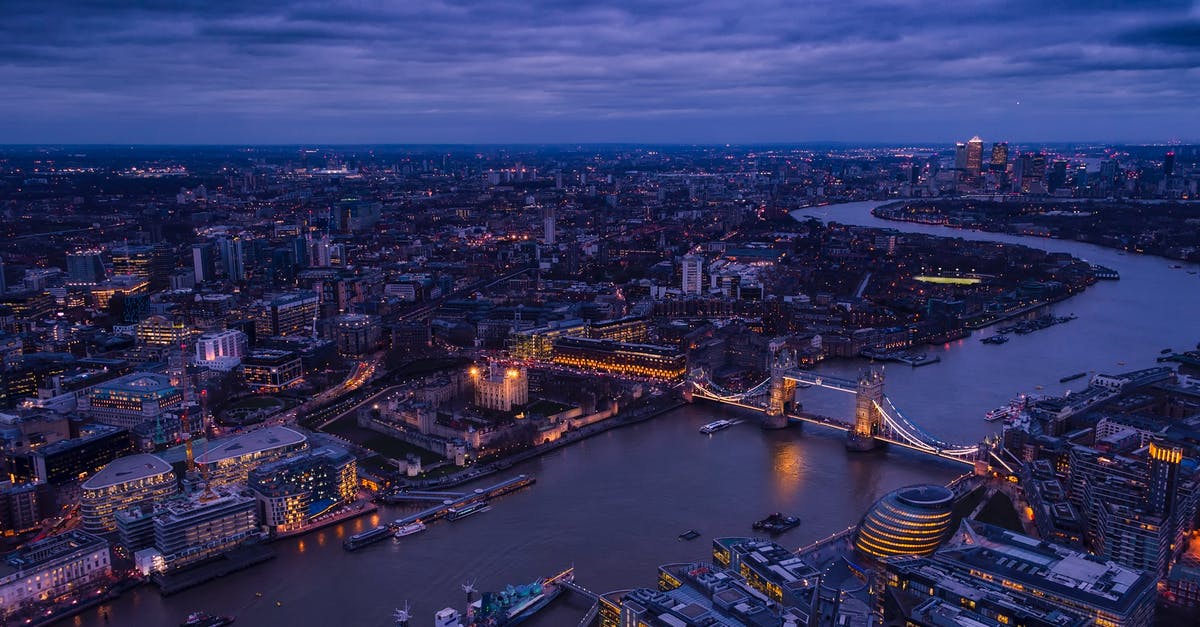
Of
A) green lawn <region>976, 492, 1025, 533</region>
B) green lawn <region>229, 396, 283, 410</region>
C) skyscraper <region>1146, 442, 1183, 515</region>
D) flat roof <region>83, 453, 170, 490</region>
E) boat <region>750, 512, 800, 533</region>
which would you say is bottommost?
green lawn <region>229, 396, 283, 410</region>

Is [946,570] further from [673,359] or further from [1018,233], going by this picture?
[1018,233]

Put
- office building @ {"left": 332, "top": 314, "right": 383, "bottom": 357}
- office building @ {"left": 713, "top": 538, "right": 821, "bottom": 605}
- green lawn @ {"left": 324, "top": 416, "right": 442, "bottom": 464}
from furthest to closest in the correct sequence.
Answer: office building @ {"left": 332, "top": 314, "right": 383, "bottom": 357} < green lawn @ {"left": 324, "top": 416, "right": 442, "bottom": 464} < office building @ {"left": 713, "top": 538, "right": 821, "bottom": 605}

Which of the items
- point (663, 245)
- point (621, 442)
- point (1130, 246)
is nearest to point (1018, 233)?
point (1130, 246)

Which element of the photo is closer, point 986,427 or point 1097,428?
point 1097,428

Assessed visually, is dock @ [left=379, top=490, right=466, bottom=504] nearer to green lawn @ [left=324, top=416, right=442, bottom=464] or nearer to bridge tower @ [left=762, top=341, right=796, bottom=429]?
green lawn @ [left=324, top=416, right=442, bottom=464]

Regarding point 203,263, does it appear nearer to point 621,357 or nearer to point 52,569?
point 621,357

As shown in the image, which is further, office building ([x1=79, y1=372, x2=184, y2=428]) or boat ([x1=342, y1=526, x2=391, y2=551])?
office building ([x1=79, y1=372, x2=184, y2=428])

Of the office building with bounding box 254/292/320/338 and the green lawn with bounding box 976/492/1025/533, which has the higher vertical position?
the office building with bounding box 254/292/320/338

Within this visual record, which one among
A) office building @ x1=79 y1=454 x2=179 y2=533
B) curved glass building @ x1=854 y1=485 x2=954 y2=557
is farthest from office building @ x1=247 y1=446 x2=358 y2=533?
curved glass building @ x1=854 y1=485 x2=954 y2=557
